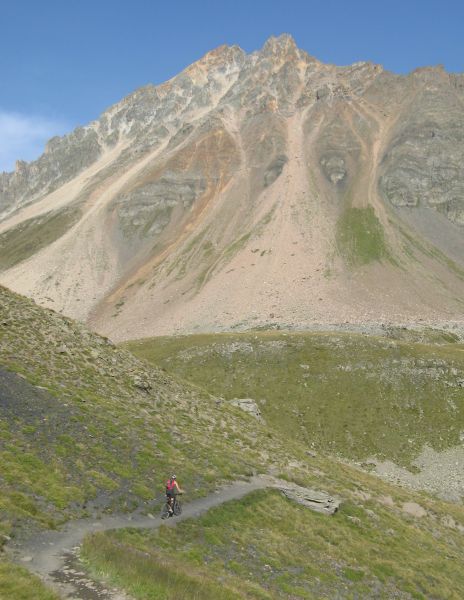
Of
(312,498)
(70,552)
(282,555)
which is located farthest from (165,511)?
(312,498)

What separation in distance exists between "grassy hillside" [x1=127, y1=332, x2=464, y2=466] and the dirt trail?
39.4 metres

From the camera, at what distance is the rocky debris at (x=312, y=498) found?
33.0 metres

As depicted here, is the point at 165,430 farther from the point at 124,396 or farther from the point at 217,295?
the point at 217,295

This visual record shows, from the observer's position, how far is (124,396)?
134 feet

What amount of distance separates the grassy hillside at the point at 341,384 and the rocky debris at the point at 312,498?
26.6 meters

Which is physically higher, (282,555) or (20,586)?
(20,586)

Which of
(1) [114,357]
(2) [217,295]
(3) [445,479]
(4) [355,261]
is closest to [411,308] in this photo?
(4) [355,261]

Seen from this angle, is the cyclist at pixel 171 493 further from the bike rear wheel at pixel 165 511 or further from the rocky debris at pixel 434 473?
the rocky debris at pixel 434 473

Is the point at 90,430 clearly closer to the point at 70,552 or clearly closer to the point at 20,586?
the point at 70,552

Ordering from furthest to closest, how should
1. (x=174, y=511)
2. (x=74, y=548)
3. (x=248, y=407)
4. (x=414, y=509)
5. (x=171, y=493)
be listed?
1. (x=248, y=407)
2. (x=414, y=509)
3. (x=174, y=511)
4. (x=171, y=493)
5. (x=74, y=548)

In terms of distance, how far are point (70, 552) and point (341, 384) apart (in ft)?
186

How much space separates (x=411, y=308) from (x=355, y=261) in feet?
Result: 104

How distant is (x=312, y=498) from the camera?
111 ft

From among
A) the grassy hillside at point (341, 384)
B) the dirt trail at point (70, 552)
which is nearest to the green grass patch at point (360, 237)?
the grassy hillside at point (341, 384)
